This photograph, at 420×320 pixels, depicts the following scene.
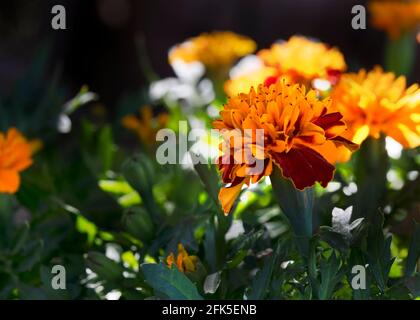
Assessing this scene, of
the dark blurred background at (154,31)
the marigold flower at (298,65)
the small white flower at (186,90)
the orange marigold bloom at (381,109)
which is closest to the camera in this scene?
the orange marigold bloom at (381,109)

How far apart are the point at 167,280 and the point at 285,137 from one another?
0.57 feet

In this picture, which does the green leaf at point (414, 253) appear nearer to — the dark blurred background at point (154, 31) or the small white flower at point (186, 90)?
the small white flower at point (186, 90)

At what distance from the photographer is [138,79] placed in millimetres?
2166

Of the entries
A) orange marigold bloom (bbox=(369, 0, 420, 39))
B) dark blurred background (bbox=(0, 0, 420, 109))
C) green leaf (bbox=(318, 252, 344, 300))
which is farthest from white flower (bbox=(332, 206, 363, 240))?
dark blurred background (bbox=(0, 0, 420, 109))

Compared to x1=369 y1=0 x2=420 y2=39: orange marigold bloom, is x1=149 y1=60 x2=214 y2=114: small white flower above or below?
below

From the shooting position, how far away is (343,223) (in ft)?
2.38

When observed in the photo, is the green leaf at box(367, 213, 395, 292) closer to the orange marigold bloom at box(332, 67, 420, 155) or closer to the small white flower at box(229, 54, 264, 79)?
the orange marigold bloom at box(332, 67, 420, 155)

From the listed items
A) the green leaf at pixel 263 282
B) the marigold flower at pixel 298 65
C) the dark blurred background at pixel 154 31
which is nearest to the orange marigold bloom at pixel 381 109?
the marigold flower at pixel 298 65

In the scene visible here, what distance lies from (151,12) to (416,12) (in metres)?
0.95

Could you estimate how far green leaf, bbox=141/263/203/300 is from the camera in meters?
0.72

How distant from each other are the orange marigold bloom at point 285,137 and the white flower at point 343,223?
54 millimetres

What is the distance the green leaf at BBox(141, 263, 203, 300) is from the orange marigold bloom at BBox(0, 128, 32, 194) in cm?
23

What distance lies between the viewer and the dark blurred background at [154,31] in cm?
215

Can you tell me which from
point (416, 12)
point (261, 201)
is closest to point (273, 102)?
point (261, 201)
